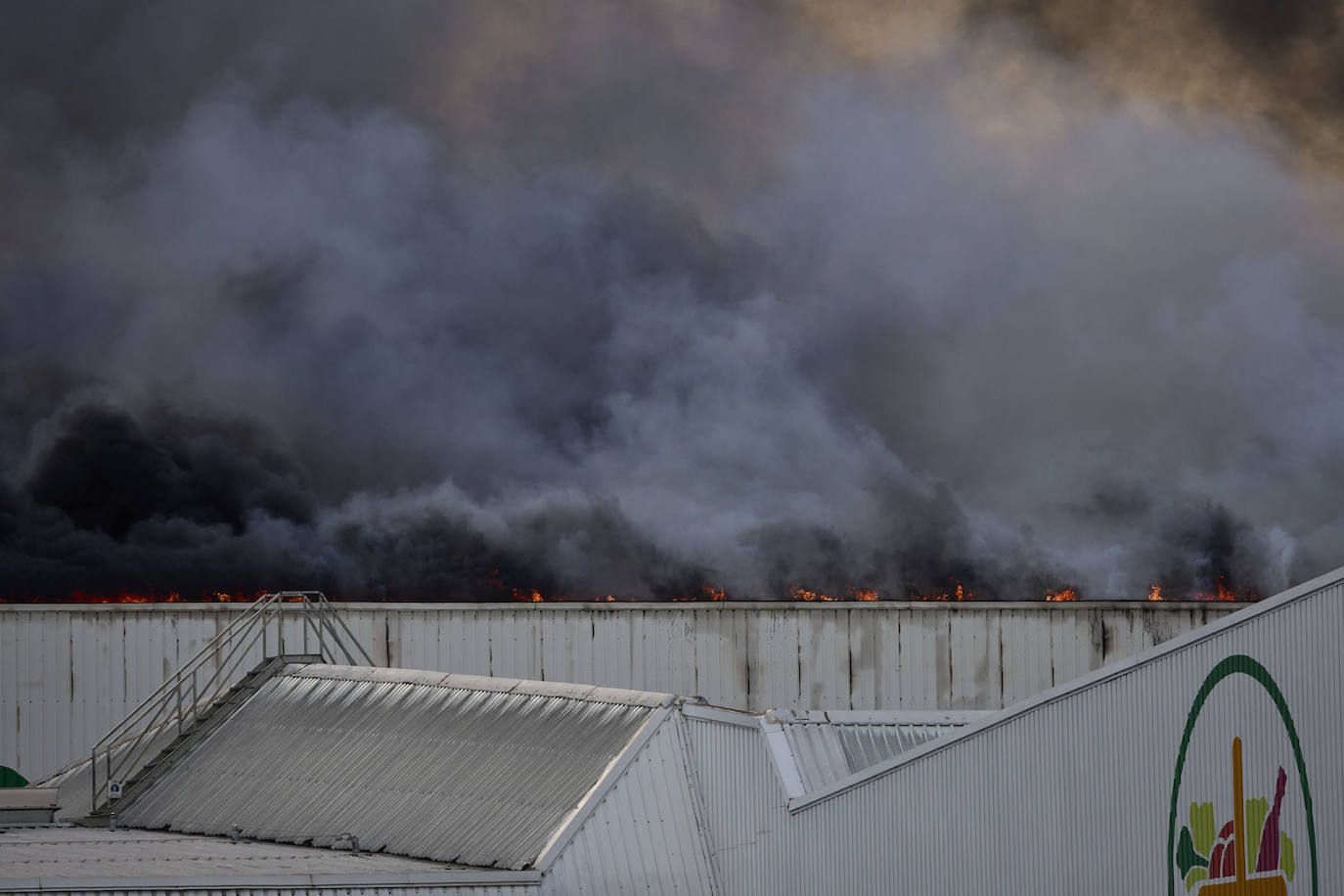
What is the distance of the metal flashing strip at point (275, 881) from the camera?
71.9ft

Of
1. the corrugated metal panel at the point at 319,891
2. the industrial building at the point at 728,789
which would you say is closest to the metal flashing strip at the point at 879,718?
the industrial building at the point at 728,789

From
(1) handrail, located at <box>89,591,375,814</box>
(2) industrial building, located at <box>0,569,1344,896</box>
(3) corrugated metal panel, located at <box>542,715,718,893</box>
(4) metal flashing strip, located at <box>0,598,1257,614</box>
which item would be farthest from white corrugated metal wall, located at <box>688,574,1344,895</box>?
(4) metal flashing strip, located at <box>0,598,1257,614</box>

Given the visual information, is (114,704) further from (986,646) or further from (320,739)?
(986,646)

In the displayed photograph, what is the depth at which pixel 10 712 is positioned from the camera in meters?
43.4

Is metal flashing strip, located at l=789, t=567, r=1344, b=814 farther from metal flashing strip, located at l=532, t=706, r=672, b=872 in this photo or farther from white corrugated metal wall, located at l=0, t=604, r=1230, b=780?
white corrugated metal wall, located at l=0, t=604, r=1230, b=780

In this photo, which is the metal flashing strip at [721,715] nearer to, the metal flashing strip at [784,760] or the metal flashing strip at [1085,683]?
the metal flashing strip at [784,760]

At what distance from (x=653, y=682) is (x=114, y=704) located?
15584mm

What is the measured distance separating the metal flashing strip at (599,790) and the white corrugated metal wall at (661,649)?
48.8 ft

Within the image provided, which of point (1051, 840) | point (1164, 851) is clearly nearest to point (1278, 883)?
point (1164, 851)

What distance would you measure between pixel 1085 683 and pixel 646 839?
8.65m

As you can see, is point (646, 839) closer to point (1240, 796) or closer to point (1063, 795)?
point (1063, 795)

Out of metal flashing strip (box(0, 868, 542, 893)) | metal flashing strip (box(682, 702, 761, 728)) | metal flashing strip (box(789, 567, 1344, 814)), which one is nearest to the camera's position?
metal flashing strip (box(789, 567, 1344, 814))

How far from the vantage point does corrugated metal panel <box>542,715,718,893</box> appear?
25594 mm

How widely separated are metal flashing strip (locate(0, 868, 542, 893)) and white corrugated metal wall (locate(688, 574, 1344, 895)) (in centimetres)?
427
